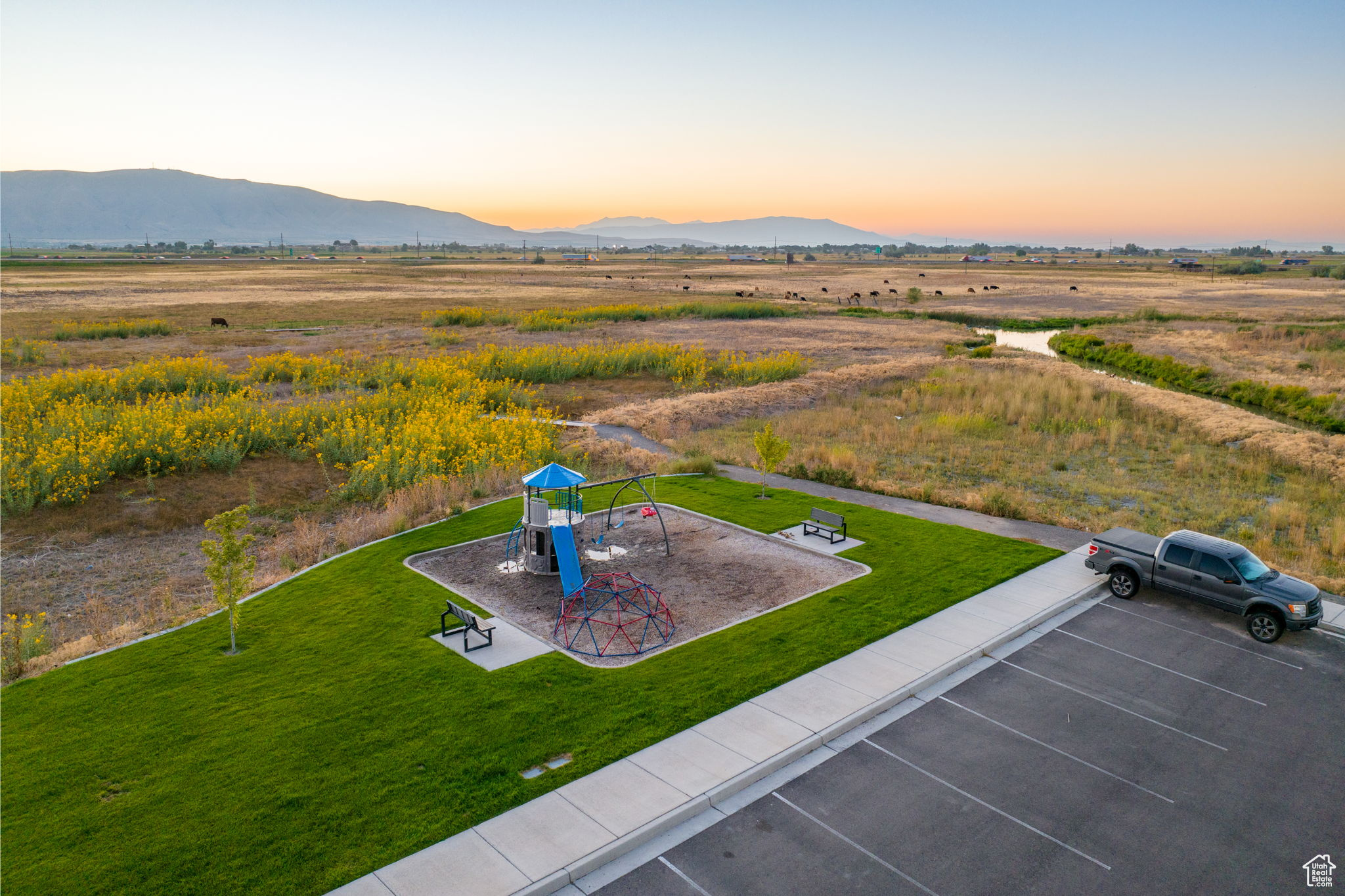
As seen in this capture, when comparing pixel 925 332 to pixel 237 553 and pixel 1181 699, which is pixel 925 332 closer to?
pixel 1181 699

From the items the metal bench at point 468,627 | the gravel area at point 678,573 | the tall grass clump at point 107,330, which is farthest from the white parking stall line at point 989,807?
the tall grass clump at point 107,330

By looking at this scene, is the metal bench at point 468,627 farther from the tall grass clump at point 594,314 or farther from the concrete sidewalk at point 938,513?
the tall grass clump at point 594,314

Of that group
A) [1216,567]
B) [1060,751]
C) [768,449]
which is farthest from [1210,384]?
[1060,751]

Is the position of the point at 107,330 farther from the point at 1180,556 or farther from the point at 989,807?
the point at 1180,556

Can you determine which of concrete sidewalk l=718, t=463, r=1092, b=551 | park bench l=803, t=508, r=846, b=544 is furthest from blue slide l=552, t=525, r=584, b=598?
concrete sidewalk l=718, t=463, r=1092, b=551

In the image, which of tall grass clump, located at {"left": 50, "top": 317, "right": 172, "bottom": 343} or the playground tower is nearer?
the playground tower

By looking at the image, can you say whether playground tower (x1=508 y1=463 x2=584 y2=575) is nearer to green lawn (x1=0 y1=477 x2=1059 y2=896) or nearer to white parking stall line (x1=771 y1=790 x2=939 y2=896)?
green lawn (x1=0 y1=477 x2=1059 y2=896)
